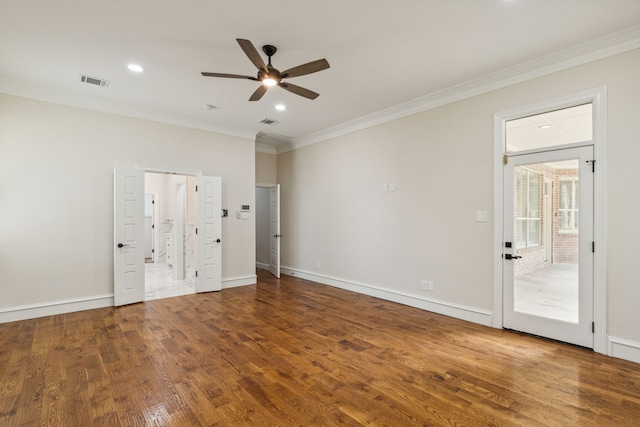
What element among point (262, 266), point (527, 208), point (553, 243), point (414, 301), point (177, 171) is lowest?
point (262, 266)

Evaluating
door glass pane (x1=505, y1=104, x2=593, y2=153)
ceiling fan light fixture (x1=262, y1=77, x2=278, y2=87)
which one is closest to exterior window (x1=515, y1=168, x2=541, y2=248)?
door glass pane (x1=505, y1=104, x2=593, y2=153)

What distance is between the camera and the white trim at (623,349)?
9.68 ft

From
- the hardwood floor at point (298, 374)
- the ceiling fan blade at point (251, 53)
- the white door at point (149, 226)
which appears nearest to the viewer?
the hardwood floor at point (298, 374)

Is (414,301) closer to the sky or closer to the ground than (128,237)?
closer to the ground

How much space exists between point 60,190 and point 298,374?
4482 millimetres

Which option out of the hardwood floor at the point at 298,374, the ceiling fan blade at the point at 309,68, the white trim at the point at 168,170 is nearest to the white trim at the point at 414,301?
the hardwood floor at the point at 298,374

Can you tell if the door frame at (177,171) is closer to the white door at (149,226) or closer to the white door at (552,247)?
the white door at (552,247)

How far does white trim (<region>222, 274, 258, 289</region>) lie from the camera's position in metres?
6.17

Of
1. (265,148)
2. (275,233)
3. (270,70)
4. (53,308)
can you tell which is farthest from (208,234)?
(270,70)

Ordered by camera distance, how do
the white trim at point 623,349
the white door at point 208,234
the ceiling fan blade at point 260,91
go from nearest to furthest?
the white trim at point 623,349, the ceiling fan blade at point 260,91, the white door at point 208,234

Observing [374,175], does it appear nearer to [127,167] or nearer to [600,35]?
[600,35]

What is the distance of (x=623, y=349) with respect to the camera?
119 inches

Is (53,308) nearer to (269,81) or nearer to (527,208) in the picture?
(269,81)

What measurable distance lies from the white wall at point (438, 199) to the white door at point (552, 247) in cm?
19
